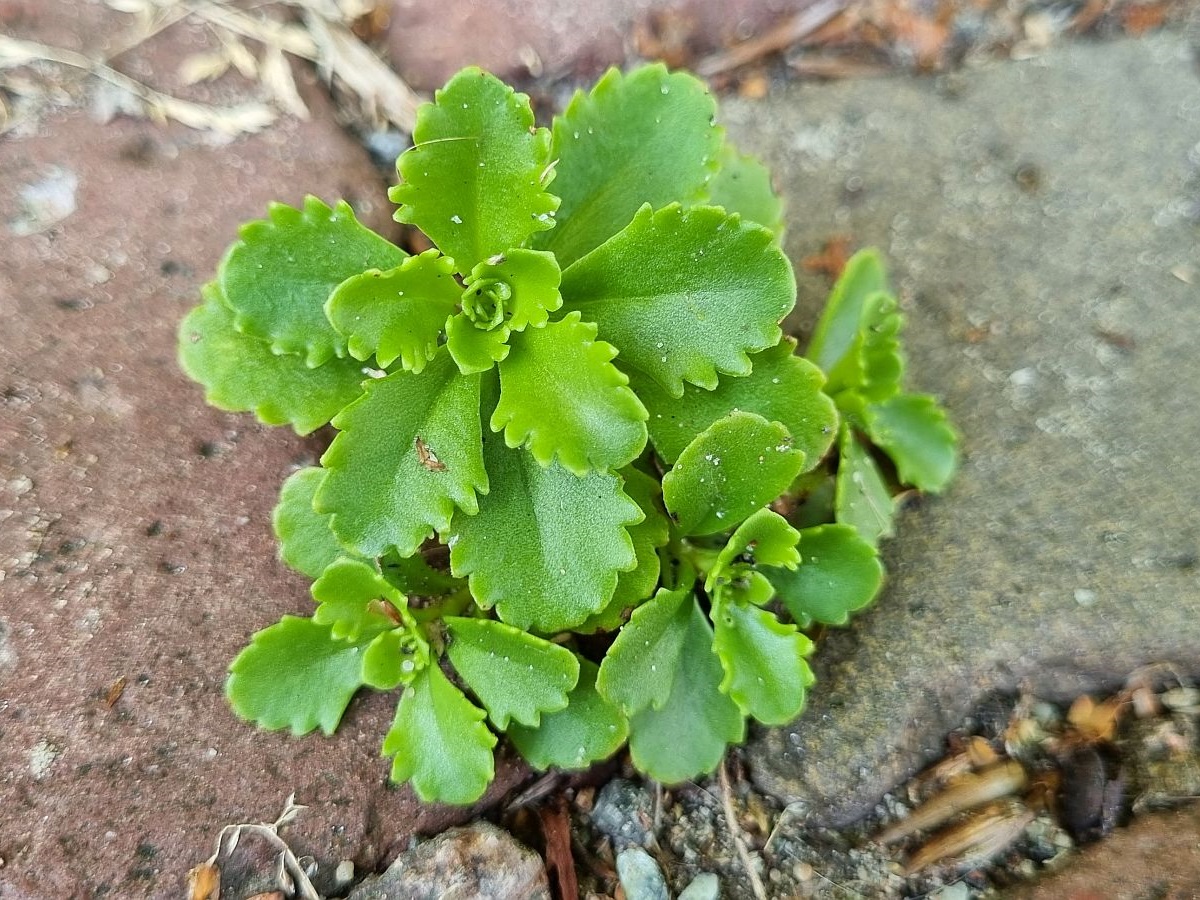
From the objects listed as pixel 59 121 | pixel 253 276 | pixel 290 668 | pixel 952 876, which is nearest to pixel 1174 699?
pixel 952 876

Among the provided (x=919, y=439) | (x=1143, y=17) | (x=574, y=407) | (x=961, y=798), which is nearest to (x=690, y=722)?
(x=961, y=798)

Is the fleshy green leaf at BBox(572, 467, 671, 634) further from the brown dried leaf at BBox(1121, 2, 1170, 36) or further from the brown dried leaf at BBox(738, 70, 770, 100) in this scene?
the brown dried leaf at BBox(1121, 2, 1170, 36)

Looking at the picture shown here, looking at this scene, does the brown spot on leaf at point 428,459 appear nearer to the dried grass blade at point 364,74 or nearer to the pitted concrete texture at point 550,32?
the dried grass blade at point 364,74

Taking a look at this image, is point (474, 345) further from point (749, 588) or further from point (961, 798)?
point (961, 798)

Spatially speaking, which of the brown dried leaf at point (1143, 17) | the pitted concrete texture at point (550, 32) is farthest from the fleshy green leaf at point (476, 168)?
the brown dried leaf at point (1143, 17)

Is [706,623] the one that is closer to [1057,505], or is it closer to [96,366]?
[1057,505]
